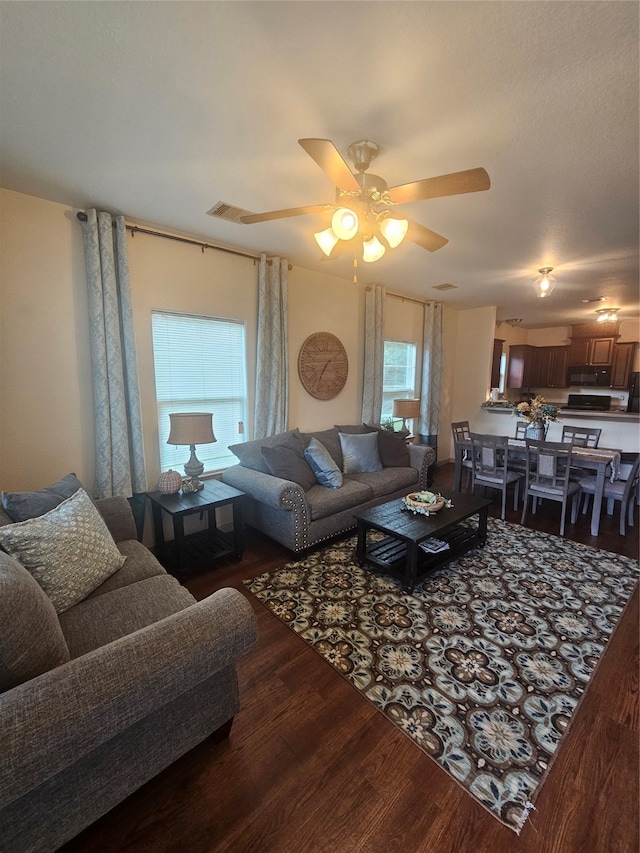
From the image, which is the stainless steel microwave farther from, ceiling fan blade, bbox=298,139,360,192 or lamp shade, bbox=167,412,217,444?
lamp shade, bbox=167,412,217,444

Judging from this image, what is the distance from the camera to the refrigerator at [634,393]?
7.20m

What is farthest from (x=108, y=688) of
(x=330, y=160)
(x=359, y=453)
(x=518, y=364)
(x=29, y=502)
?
(x=518, y=364)

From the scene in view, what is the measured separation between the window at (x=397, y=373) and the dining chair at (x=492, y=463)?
162 centimetres

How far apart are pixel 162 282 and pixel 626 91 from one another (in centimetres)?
305

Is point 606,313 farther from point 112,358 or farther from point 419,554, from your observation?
point 112,358

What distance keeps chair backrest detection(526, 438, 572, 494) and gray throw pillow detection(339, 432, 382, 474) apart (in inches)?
62.0

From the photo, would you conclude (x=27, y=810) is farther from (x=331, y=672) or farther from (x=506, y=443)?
(x=506, y=443)

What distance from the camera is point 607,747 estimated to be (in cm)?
152

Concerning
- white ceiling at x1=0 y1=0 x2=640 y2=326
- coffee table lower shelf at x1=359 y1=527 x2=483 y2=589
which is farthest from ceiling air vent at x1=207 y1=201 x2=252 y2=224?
coffee table lower shelf at x1=359 y1=527 x2=483 y2=589

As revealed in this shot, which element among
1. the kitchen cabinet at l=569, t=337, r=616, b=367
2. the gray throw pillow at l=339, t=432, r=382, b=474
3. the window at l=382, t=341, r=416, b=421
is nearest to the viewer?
the gray throw pillow at l=339, t=432, r=382, b=474

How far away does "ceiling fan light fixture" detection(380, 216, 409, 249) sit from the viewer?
1820mm

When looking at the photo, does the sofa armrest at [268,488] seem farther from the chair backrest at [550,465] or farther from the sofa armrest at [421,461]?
the chair backrest at [550,465]

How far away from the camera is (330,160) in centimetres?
147

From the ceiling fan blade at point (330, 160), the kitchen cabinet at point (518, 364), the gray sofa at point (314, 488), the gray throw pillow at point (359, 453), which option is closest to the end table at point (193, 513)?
the gray sofa at point (314, 488)
